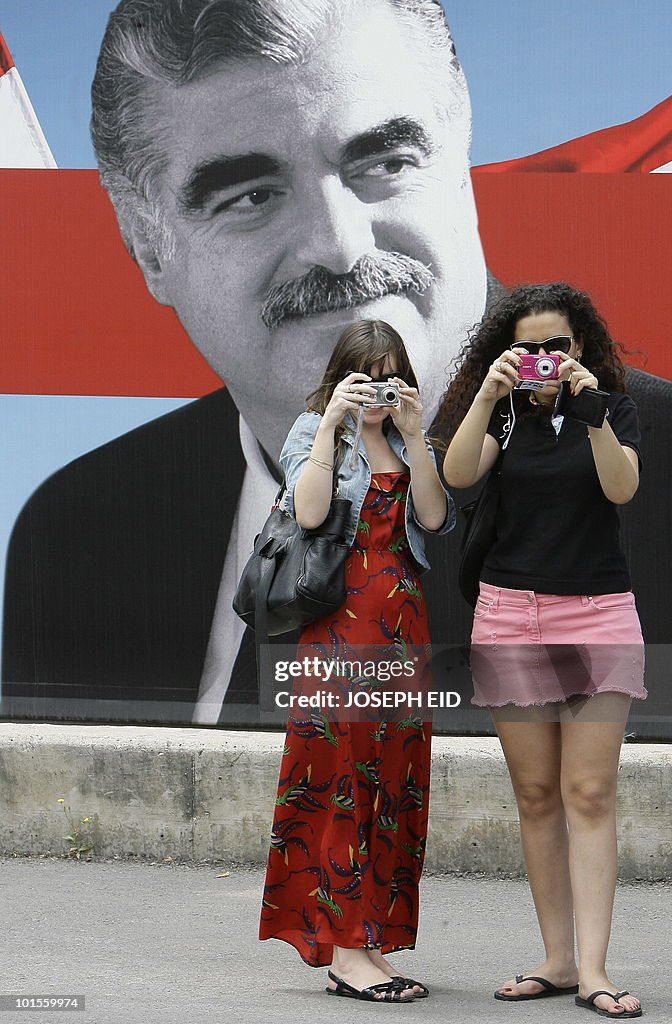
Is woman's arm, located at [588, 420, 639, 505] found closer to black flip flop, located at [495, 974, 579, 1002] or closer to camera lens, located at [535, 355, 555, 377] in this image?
camera lens, located at [535, 355, 555, 377]

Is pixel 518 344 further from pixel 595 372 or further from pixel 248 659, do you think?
pixel 248 659

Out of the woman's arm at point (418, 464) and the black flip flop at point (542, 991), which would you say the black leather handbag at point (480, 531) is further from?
the black flip flop at point (542, 991)

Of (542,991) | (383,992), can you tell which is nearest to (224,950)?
(383,992)

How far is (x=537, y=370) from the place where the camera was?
3.26m

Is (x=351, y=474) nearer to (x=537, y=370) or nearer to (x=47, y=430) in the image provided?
(x=537, y=370)

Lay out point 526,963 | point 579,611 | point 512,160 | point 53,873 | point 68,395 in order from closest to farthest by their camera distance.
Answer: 1. point 579,611
2. point 526,963
3. point 53,873
4. point 512,160
5. point 68,395

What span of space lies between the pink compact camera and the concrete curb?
1880 millimetres

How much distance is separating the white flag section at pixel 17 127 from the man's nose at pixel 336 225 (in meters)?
1.16

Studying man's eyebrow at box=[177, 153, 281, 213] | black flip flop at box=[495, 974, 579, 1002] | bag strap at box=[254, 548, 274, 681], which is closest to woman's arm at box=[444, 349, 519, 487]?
bag strap at box=[254, 548, 274, 681]

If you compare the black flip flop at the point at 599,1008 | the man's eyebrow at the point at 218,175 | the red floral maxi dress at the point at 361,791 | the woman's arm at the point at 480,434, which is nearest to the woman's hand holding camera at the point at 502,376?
the woman's arm at the point at 480,434

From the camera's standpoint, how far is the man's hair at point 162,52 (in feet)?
17.1

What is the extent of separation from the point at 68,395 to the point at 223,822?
1941mm

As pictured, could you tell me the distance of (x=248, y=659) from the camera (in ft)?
18.0

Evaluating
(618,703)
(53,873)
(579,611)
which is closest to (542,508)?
(579,611)
